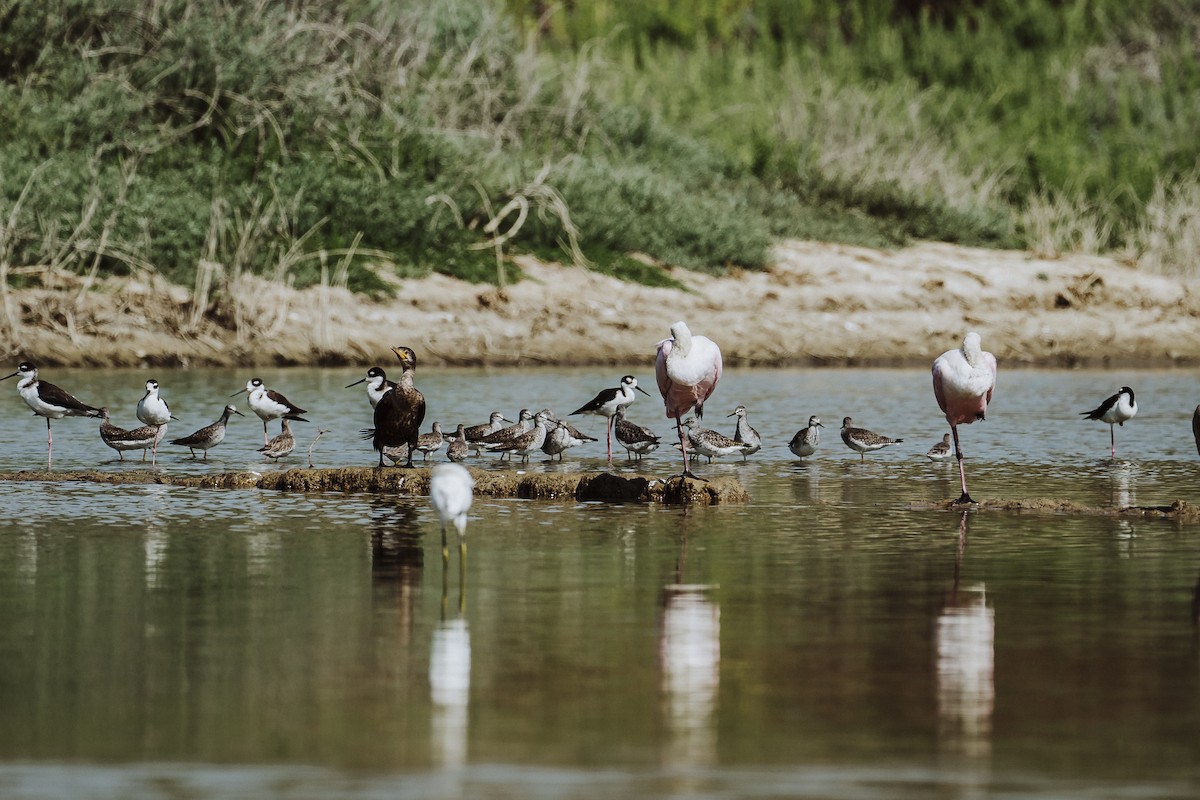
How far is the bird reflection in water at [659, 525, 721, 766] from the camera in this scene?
7496 mm

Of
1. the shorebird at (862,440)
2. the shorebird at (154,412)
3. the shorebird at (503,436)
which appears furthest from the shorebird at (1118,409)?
the shorebird at (154,412)

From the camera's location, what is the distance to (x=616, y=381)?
2802cm

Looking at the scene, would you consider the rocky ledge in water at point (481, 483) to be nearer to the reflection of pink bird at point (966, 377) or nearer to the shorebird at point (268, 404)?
the reflection of pink bird at point (966, 377)

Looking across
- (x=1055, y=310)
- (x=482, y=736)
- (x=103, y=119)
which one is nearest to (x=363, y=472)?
(x=482, y=736)

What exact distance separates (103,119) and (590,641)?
24.3 metres

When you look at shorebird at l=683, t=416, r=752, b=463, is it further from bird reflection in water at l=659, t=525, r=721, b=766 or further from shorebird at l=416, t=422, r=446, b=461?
bird reflection in water at l=659, t=525, r=721, b=766

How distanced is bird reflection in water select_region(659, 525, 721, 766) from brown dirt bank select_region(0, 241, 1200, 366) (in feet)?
60.2

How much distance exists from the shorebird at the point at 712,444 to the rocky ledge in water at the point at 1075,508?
3.77 m

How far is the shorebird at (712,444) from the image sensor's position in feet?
61.4

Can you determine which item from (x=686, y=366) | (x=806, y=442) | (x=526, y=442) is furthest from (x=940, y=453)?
(x=686, y=366)

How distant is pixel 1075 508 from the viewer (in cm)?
1452

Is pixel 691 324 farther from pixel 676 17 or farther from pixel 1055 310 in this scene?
pixel 676 17

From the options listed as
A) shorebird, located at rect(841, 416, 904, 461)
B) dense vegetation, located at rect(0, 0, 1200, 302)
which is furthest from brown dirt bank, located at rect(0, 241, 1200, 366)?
shorebird, located at rect(841, 416, 904, 461)

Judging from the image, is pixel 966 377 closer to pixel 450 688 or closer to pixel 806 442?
pixel 806 442
